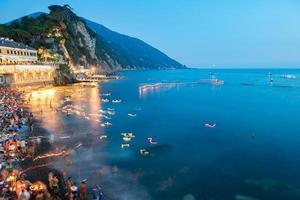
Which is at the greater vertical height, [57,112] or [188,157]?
[57,112]

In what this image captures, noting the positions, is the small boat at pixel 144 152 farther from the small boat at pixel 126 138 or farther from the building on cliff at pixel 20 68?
the building on cliff at pixel 20 68

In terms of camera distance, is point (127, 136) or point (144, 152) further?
point (127, 136)

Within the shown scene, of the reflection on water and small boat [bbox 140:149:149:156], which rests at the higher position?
the reflection on water

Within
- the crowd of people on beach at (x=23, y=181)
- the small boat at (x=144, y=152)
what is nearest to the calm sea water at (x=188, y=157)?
the small boat at (x=144, y=152)

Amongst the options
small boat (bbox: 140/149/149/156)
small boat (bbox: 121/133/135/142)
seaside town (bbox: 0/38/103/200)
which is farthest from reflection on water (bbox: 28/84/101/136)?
small boat (bbox: 140/149/149/156)

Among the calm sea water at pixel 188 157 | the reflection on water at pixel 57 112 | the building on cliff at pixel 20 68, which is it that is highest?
the building on cliff at pixel 20 68

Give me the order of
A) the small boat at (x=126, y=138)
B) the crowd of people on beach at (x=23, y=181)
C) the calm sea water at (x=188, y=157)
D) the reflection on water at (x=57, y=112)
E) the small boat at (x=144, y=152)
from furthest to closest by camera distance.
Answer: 1. the reflection on water at (x=57, y=112)
2. the small boat at (x=126, y=138)
3. the small boat at (x=144, y=152)
4. the calm sea water at (x=188, y=157)
5. the crowd of people on beach at (x=23, y=181)

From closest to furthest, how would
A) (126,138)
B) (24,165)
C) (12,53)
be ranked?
(24,165) < (126,138) < (12,53)

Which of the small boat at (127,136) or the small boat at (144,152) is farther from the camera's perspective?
the small boat at (127,136)

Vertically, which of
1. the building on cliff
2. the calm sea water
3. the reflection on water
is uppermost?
the building on cliff

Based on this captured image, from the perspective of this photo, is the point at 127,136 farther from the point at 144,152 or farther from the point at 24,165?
the point at 24,165

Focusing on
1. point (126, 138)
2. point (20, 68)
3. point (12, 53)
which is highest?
point (12, 53)

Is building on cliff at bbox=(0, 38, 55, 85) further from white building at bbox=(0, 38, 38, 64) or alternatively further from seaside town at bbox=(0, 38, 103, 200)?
seaside town at bbox=(0, 38, 103, 200)

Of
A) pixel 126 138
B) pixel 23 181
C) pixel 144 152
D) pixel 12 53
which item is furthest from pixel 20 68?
pixel 23 181
